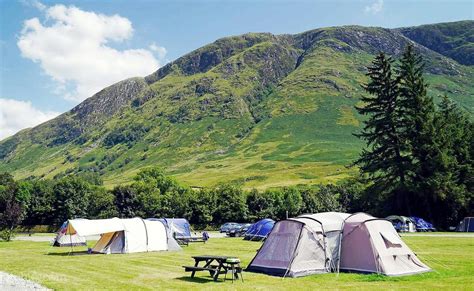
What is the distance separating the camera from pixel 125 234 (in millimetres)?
31547

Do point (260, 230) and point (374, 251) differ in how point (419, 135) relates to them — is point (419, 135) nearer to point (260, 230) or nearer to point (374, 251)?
point (260, 230)

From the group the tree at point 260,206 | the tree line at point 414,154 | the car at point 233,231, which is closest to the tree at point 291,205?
the tree at point 260,206

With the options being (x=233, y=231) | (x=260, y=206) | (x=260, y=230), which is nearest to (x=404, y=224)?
(x=260, y=230)

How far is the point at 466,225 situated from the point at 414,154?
10139 millimetres

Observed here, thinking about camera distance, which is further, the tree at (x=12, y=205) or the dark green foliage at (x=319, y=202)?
the dark green foliage at (x=319, y=202)

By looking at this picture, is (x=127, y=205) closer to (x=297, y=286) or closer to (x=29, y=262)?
(x=29, y=262)

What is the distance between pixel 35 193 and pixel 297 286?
220 ft

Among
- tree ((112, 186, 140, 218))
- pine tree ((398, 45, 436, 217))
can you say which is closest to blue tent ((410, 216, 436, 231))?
pine tree ((398, 45, 436, 217))

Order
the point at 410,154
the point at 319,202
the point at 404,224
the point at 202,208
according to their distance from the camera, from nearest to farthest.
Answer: the point at 404,224 < the point at 410,154 < the point at 202,208 < the point at 319,202

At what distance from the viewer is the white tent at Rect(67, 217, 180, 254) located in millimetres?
30469

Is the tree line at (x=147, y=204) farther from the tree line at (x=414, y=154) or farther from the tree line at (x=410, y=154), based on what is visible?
the tree line at (x=414, y=154)

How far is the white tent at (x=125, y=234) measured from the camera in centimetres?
3047

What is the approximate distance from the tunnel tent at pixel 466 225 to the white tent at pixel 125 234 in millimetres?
36765

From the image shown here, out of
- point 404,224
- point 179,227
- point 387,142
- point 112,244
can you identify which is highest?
point 387,142
